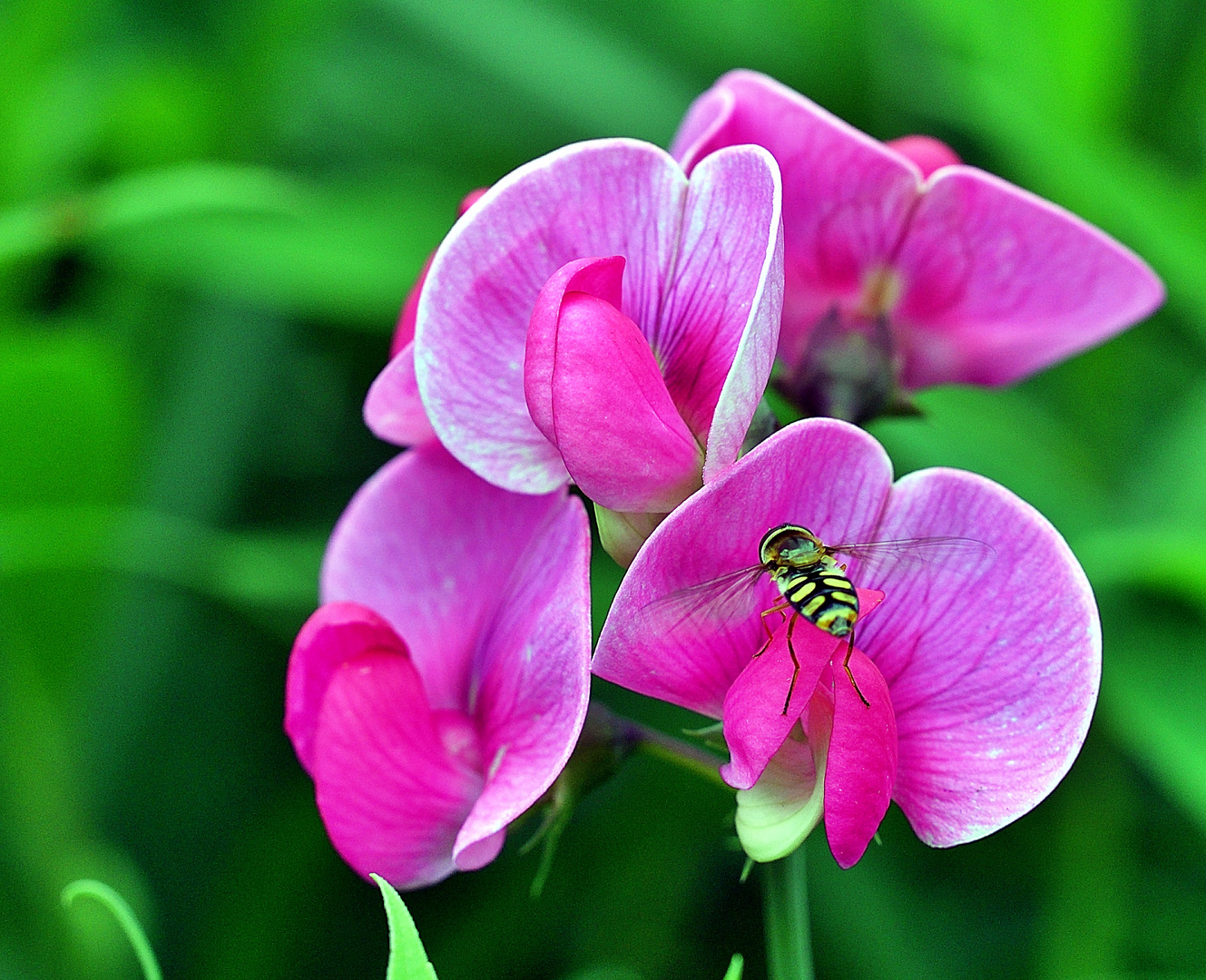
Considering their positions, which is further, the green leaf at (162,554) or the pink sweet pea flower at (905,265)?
the green leaf at (162,554)

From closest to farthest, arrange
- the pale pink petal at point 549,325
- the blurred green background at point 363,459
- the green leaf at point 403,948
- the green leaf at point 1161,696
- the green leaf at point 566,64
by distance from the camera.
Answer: the green leaf at point 403,948, the pale pink petal at point 549,325, the green leaf at point 1161,696, the blurred green background at point 363,459, the green leaf at point 566,64

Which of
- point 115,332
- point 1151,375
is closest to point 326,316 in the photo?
point 115,332

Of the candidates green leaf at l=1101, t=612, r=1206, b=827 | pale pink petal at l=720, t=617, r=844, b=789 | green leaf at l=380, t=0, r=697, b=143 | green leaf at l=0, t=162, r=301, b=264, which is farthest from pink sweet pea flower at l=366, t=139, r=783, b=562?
green leaf at l=380, t=0, r=697, b=143

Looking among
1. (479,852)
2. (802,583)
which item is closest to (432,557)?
(479,852)

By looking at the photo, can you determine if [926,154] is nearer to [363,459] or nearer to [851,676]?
[851,676]

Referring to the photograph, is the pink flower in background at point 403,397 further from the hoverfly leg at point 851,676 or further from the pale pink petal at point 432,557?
the hoverfly leg at point 851,676

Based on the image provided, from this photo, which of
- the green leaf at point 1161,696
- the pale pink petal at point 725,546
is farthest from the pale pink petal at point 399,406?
the green leaf at point 1161,696
